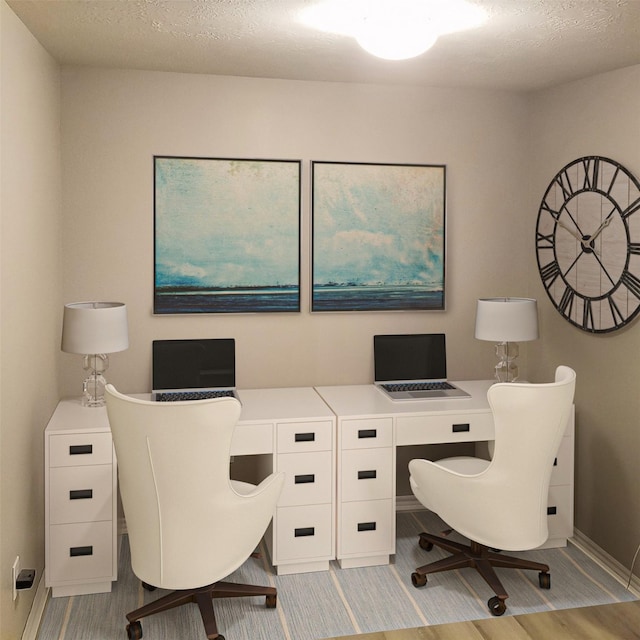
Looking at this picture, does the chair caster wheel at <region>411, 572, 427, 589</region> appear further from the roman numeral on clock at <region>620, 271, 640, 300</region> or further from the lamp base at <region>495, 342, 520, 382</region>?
the roman numeral on clock at <region>620, 271, 640, 300</region>

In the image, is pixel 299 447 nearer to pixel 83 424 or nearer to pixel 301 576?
pixel 301 576

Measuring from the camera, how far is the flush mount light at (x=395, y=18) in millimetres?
2465

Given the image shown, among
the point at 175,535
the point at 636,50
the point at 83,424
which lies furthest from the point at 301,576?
the point at 636,50

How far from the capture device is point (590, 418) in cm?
358

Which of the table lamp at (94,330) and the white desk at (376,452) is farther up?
the table lamp at (94,330)

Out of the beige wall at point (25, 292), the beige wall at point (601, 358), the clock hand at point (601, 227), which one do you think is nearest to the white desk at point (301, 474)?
the beige wall at point (25, 292)

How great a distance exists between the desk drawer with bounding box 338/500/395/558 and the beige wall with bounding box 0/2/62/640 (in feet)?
4.36

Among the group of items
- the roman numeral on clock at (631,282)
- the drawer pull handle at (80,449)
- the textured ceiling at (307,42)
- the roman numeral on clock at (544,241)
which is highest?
the textured ceiling at (307,42)

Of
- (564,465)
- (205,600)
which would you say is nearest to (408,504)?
(564,465)

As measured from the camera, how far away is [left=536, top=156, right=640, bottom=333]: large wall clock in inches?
127

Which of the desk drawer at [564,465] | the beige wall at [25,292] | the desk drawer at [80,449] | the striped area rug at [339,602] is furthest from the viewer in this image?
the desk drawer at [564,465]

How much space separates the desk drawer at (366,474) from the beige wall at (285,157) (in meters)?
0.70

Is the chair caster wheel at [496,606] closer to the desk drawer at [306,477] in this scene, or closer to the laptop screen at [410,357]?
the desk drawer at [306,477]

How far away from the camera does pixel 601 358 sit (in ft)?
11.4
